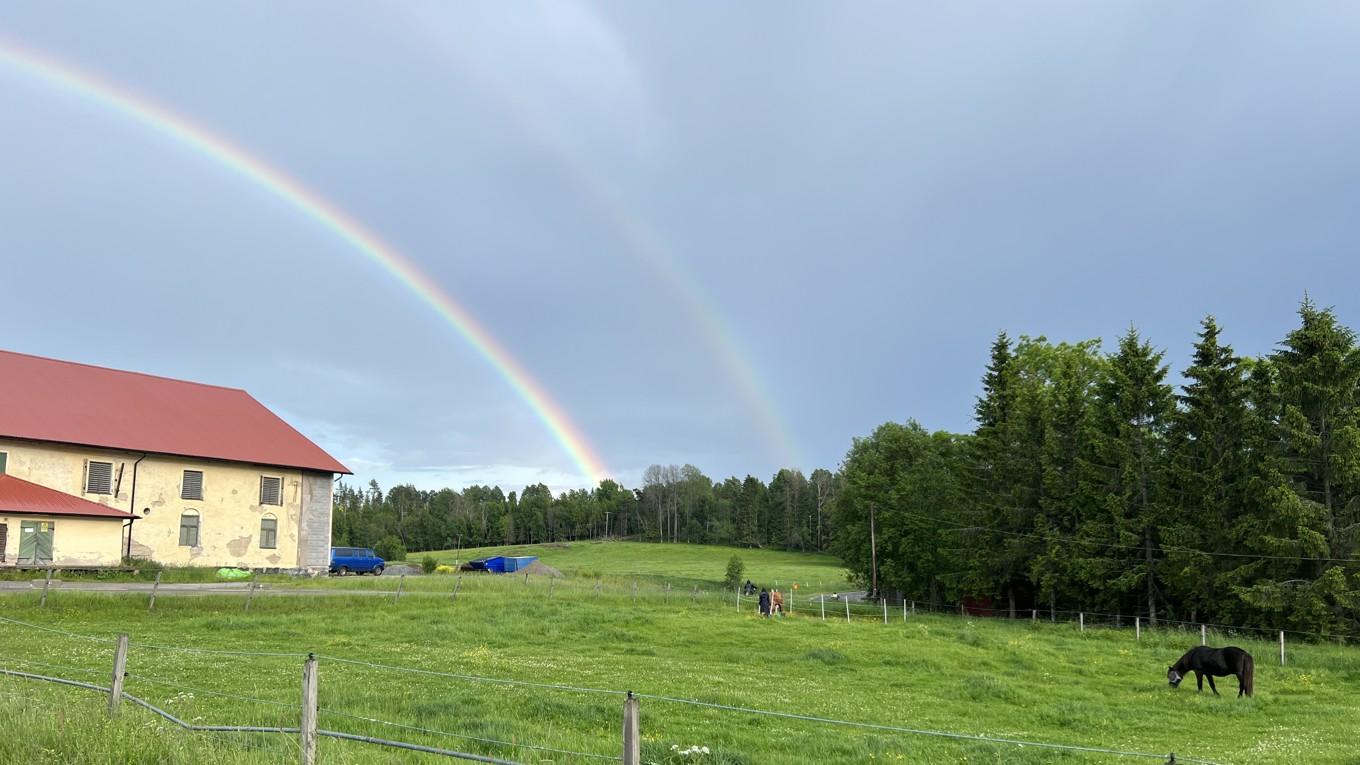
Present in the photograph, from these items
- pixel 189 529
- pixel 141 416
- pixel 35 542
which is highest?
pixel 141 416

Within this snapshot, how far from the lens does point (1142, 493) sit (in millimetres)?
46156

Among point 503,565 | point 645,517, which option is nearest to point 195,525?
point 503,565

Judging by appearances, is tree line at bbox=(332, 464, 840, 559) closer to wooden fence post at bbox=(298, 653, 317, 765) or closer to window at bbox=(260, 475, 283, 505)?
window at bbox=(260, 475, 283, 505)

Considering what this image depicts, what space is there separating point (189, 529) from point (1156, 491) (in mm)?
53122

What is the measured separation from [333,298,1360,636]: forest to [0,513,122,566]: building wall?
159 feet

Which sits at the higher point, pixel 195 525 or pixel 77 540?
pixel 195 525

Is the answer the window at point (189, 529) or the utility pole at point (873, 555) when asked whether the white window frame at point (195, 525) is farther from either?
the utility pole at point (873, 555)

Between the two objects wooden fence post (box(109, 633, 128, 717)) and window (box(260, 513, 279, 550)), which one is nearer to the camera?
wooden fence post (box(109, 633, 128, 717))

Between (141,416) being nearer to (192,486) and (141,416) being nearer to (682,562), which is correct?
(192,486)

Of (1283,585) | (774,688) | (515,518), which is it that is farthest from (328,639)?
(515,518)

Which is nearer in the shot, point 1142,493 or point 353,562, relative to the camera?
point 1142,493

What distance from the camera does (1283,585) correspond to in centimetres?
3619

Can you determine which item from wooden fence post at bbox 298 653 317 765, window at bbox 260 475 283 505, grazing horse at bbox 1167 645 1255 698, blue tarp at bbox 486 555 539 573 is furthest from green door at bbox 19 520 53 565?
grazing horse at bbox 1167 645 1255 698

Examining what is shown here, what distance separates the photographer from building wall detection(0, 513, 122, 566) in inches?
1548
